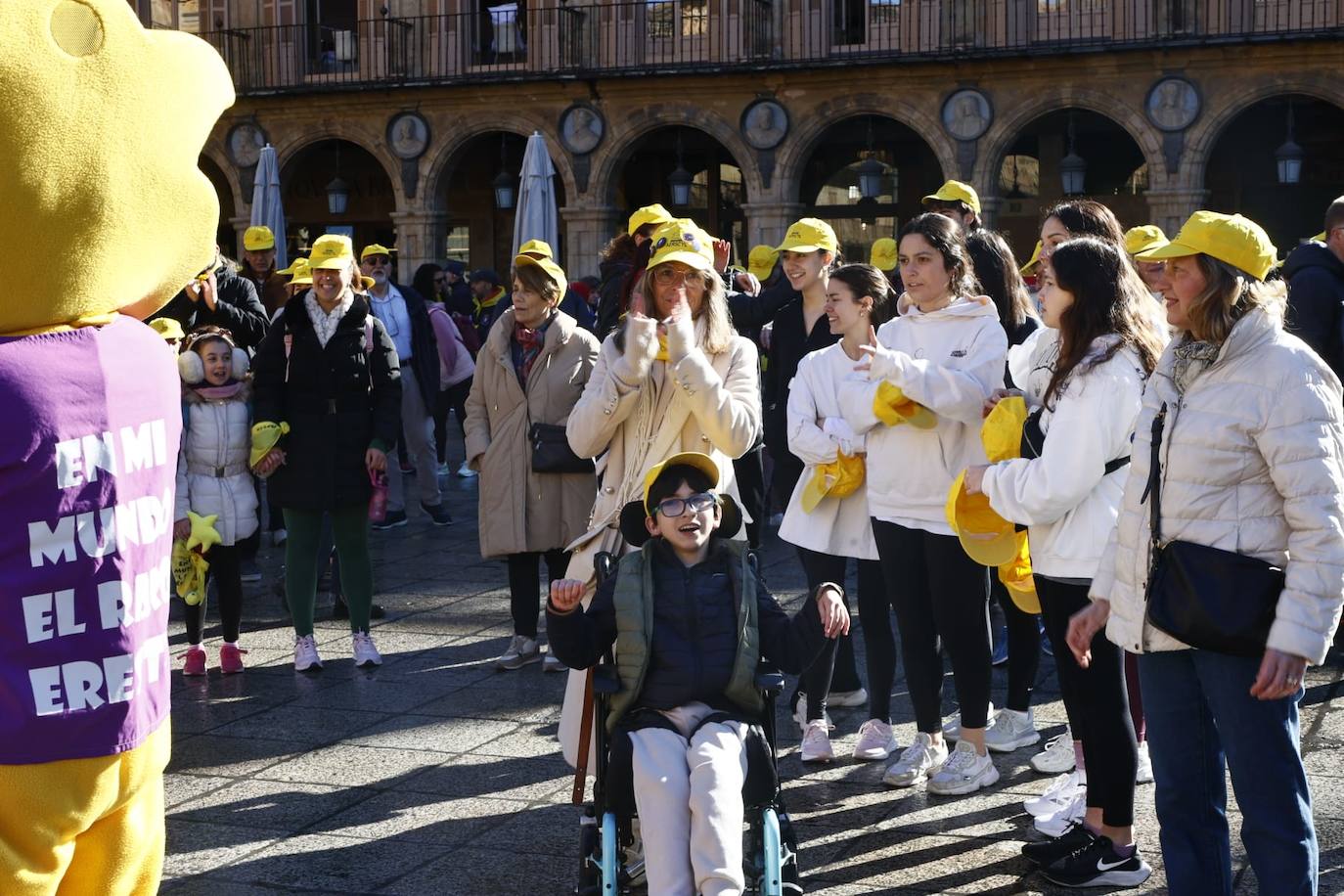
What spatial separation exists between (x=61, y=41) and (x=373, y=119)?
2461 cm

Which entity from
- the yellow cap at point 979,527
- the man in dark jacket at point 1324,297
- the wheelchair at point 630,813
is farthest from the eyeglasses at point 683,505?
the man in dark jacket at point 1324,297

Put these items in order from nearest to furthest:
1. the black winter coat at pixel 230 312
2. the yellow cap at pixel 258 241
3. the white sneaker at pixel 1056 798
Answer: the white sneaker at pixel 1056 798, the black winter coat at pixel 230 312, the yellow cap at pixel 258 241

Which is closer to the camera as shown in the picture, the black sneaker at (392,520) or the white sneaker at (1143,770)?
the white sneaker at (1143,770)

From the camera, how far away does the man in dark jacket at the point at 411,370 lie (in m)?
11.1

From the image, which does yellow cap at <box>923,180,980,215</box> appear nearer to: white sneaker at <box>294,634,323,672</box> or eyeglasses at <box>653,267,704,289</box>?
eyeglasses at <box>653,267,704,289</box>

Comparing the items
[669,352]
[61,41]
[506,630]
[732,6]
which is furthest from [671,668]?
[732,6]

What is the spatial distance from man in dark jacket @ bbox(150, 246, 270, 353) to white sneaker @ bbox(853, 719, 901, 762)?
433 centimetres

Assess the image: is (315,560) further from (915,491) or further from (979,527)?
(979,527)

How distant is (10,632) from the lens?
2.90 metres

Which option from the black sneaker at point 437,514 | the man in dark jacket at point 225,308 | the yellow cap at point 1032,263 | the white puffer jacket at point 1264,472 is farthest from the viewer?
the black sneaker at point 437,514

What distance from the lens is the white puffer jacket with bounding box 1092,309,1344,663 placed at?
134 inches

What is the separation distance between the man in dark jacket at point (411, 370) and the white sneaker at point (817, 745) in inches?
224

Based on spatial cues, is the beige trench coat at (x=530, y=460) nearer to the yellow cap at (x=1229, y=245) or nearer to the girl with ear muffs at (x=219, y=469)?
the girl with ear muffs at (x=219, y=469)

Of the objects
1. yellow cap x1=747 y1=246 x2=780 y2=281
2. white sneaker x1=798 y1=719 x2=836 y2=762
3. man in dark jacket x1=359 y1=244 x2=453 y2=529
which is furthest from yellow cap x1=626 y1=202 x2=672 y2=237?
yellow cap x1=747 y1=246 x2=780 y2=281
